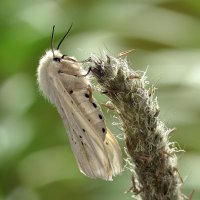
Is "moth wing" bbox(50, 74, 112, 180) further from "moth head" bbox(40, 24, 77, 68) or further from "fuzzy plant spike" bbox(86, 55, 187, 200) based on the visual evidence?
"fuzzy plant spike" bbox(86, 55, 187, 200)

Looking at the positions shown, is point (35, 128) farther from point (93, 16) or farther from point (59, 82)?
point (59, 82)

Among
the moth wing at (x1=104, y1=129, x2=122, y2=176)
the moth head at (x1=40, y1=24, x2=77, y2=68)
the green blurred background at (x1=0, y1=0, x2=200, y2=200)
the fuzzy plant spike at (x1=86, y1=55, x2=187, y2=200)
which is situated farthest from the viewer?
the green blurred background at (x1=0, y1=0, x2=200, y2=200)

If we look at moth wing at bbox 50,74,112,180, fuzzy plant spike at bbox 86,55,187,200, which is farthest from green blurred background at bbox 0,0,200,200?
fuzzy plant spike at bbox 86,55,187,200

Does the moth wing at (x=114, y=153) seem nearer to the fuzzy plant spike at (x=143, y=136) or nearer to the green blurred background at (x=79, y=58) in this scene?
the fuzzy plant spike at (x=143, y=136)

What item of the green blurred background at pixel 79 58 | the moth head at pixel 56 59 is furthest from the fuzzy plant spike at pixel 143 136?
the green blurred background at pixel 79 58

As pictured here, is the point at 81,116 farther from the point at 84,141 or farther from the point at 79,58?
the point at 79,58

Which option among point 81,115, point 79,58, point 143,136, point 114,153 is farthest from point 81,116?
point 79,58
